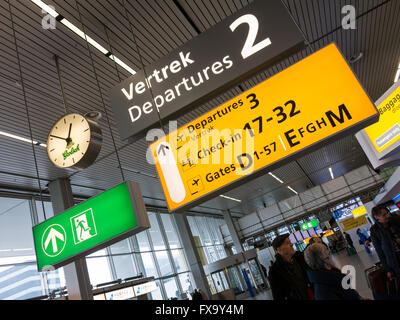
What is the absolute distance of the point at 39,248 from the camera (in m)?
3.10

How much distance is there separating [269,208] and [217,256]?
6.87 metres

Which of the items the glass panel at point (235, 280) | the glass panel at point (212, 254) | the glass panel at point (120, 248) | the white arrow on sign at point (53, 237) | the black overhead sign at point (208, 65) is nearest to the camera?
the black overhead sign at point (208, 65)

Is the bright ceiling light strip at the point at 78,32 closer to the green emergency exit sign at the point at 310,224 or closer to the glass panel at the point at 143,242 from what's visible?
the glass panel at the point at 143,242

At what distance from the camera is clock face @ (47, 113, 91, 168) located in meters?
3.90

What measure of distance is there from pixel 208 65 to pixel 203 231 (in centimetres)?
2127

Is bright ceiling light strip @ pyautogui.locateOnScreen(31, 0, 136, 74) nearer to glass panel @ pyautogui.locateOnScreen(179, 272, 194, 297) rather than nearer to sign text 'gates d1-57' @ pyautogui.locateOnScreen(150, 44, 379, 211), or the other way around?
sign text 'gates d1-57' @ pyautogui.locateOnScreen(150, 44, 379, 211)

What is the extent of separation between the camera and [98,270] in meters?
13.4

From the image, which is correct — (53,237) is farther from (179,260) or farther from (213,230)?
(213,230)

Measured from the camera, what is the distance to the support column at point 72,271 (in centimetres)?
992

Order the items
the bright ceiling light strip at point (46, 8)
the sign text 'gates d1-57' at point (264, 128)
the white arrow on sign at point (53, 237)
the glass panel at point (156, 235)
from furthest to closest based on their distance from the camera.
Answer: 1. the glass panel at point (156, 235)
2. the bright ceiling light strip at point (46, 8)
3. the white arrow on sign at point (53, 237)
4. the sign text 'gates d1-57' at point (264, 128)

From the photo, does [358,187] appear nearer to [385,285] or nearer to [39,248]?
[385,285]

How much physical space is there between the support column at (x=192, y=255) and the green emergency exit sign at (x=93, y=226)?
50.0 feet

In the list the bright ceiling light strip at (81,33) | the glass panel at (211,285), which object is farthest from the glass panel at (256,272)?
the bright ceiling light strip at (81,33)

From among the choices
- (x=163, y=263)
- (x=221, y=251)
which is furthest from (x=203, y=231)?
(x=163, y=263)
